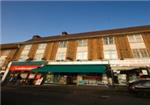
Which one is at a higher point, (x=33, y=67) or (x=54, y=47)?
(x=54, y=47)

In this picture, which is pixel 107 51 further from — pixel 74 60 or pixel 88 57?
pixel 74 60

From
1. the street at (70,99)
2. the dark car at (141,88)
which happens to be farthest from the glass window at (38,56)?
the dark car at (141,88)

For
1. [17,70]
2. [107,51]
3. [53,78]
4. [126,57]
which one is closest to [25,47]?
[17,70]

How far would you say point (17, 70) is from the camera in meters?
28.8

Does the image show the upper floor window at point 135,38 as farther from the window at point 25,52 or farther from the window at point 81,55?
the window at point 25,52

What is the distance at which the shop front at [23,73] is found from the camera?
27.4 metres

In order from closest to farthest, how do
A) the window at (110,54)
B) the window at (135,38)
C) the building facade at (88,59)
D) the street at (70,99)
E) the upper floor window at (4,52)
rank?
the street at (70,99)
the building facade at (88,59)
the window at (110,54)
the window at (135,38)
the upper floor window at (4,52)

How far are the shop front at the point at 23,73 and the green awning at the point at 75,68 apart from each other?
1603 mm

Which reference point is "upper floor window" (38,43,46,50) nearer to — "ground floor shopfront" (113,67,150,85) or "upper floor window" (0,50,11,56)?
"upper floor window" (0,50,11,56)

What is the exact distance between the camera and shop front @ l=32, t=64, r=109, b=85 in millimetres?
23531

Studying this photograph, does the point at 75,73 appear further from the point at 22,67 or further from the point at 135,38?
the point at 135,38

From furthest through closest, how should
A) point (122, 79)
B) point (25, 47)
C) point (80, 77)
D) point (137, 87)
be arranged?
point (25, 47)
point (80, 77)
point (122, 79)
point (137, 87)

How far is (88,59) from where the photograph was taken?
25.7 meters

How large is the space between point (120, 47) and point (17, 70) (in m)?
16.9
